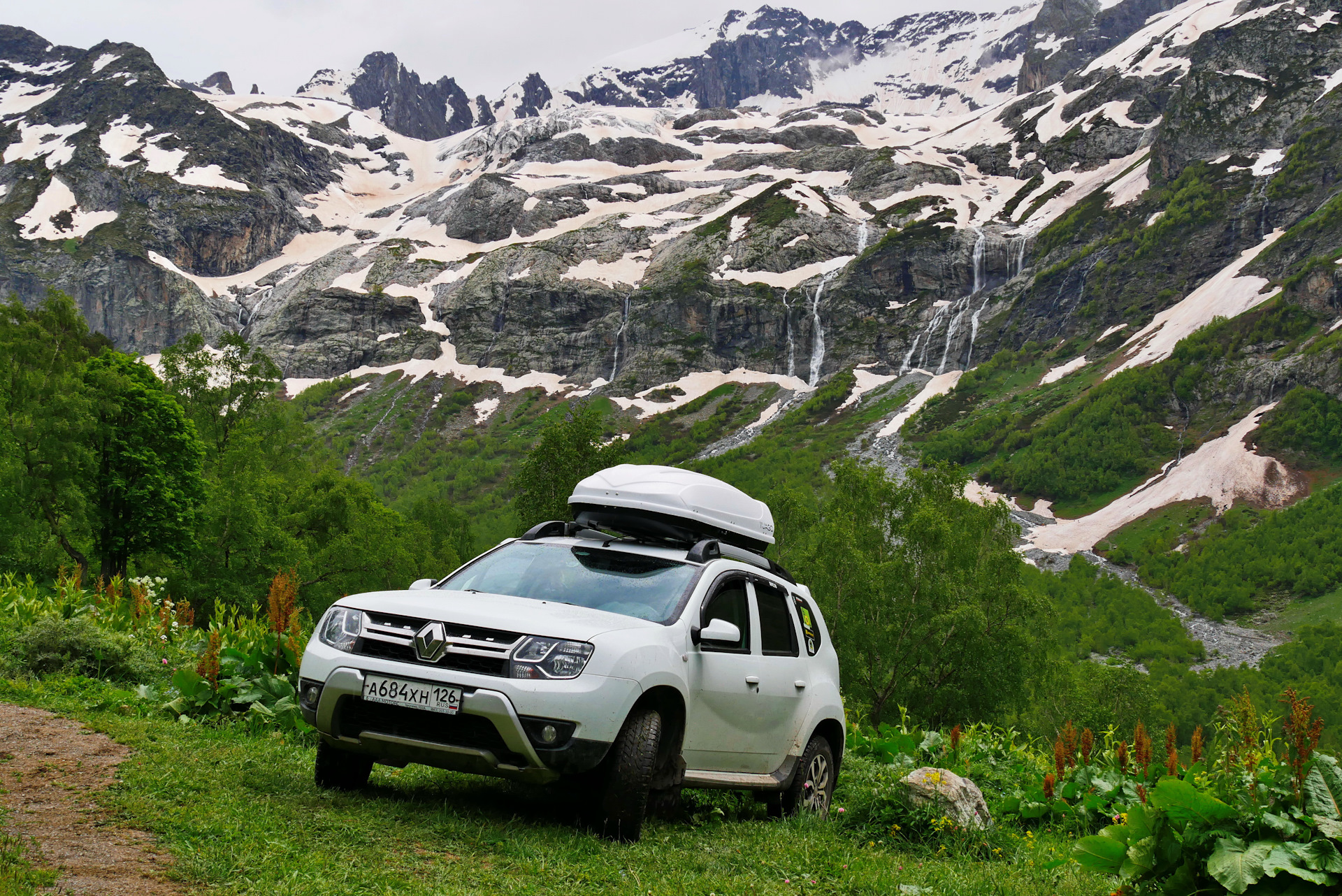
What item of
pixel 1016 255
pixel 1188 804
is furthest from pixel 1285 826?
pixel 1016 255

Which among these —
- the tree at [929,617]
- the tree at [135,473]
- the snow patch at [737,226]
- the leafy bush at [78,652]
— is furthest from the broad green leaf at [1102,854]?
the snow patch at [737,226]

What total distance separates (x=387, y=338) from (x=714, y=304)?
4869cm

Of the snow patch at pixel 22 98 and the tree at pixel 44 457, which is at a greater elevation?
the snow patch at pixel 22 98

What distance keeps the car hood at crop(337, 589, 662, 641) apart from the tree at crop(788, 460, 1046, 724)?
78.3ft

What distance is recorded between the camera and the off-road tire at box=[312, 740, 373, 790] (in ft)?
20.5

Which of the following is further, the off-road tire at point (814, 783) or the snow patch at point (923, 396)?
the snow patch at point (923, 396)

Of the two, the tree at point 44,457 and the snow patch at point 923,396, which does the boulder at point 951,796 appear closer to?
the tree at point 44,457

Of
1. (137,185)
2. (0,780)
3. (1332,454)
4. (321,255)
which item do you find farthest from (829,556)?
(137,185)

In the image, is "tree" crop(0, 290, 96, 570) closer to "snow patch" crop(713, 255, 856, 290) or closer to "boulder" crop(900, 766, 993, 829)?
"boulder" crop(900, 766, 993, 829)

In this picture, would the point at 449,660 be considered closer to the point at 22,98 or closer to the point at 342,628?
the point at 342,628

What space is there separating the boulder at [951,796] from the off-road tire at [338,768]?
4.08 meters

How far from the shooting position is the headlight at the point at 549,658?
555cm

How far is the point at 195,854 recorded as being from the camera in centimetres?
457

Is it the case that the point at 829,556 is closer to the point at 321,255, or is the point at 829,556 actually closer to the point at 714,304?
the point at 714,304
